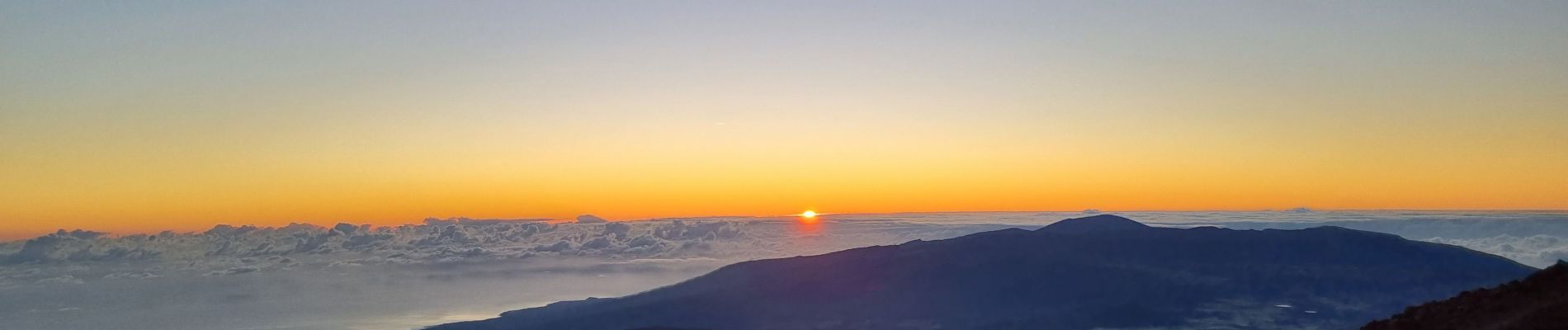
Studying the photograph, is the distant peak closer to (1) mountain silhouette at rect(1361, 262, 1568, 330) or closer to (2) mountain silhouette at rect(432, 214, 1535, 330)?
(2) mountain silhouette at rect(432, 214, 1535, 330)

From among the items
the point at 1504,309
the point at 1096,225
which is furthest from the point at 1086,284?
the point at 1504,309

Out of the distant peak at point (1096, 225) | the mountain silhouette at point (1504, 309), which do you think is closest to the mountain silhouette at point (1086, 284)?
the distant peak at point (1096, 225)

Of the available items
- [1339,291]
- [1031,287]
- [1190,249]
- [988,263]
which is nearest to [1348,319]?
[1339,291]

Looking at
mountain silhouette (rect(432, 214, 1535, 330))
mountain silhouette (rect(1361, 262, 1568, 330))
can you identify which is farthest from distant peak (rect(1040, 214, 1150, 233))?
mountain silhouette (rect(1361, 262, 1568, 330))

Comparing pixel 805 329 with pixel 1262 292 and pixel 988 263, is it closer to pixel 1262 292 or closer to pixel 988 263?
pixel 988 263

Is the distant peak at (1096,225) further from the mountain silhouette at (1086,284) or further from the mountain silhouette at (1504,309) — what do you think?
the mountain silhouette at (1504,309)

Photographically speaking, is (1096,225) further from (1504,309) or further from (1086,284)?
(1504,309)
